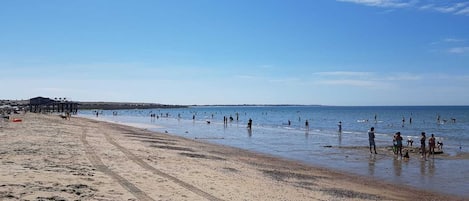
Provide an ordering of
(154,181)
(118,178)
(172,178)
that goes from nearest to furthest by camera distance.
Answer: (118,178) < (154,181) < (172,178)

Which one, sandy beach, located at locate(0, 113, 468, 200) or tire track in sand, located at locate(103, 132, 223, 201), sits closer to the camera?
sandy beach, located at locate(0, 113, 468, 200)

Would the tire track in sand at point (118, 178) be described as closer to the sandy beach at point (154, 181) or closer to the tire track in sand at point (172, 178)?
the sandy beach at point (154, 181)

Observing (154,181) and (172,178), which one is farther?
(172,178)

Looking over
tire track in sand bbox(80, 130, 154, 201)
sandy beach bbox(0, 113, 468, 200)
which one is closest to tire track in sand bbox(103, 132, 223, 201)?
sandy beach bbox(0, 113, 468, 200)

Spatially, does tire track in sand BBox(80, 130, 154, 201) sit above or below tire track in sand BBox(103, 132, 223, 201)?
above

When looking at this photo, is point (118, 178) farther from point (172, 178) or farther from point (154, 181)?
point (172, 178)

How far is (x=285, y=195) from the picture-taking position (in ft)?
37.5

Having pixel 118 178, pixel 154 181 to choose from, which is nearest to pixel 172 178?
pixel 154 181

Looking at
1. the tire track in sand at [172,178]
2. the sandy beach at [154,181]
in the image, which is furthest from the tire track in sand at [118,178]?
the tire track in sand at [172,178]

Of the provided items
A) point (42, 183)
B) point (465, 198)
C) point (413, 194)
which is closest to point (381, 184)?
A: point (413, 194)

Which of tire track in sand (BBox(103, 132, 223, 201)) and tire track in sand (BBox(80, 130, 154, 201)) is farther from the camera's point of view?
tire track in sand (BBox(103, 132, 223, 201))

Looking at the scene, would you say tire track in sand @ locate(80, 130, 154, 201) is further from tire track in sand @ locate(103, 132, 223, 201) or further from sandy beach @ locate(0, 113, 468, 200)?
tire track in sand @ locate(103, 132, 223, 201)

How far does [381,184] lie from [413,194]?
6.25 ft

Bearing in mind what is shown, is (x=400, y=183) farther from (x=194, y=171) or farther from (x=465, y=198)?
(x=194, y=171)
